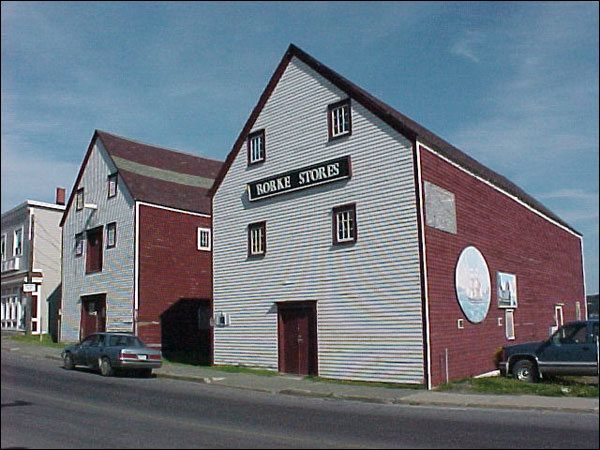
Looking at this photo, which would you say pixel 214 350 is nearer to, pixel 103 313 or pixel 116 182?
pixel 103 313

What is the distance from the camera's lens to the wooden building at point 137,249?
1198 inches

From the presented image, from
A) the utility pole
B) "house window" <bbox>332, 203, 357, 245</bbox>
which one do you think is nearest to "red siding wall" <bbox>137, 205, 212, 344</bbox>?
"house window" <bbox>332, 203, 357, 245</bbox>

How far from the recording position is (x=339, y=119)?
70.5ft

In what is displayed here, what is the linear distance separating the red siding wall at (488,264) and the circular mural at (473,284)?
0.28 metres

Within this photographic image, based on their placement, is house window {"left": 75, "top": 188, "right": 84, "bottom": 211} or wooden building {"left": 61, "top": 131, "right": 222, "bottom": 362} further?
house window {"left": 75, "top": 188, "right": 84, "bottom": 211}

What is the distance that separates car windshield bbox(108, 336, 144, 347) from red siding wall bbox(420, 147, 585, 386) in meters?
9.95

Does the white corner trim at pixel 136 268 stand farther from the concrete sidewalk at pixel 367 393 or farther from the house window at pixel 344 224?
the house window at pixel 344 224

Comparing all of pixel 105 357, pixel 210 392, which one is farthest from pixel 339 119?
pixel 105 357

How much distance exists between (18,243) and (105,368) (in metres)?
23.4

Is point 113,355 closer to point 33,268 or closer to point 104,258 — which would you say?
point 104,258

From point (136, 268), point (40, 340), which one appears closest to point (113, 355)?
point (136, 268)

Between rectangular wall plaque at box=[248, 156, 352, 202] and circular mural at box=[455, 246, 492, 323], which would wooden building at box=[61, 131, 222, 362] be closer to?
rectangular wall plaque at box=[248, 156, 352, 202]

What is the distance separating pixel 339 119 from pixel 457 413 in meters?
10.9

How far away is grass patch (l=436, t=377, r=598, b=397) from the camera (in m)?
16.3
